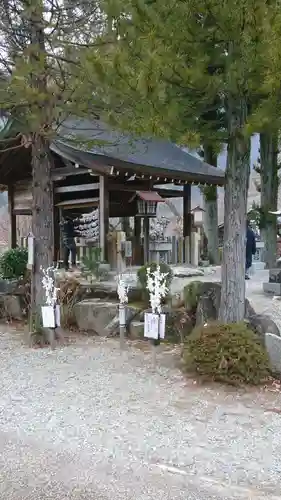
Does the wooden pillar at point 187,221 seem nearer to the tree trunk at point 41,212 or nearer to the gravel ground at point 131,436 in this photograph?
the tree trunk at point 41,212

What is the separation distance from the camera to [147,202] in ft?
36.1

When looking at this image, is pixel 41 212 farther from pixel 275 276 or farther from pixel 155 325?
pixel 275 276

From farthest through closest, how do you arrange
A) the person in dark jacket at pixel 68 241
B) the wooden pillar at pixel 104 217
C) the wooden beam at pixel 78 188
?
the person in dark jacket at pixel 68 241
the wooden beam at pixel 78 188
the wooden pillar at pixel 104 217

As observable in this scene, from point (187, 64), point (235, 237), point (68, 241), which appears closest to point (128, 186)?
point (68, 241)

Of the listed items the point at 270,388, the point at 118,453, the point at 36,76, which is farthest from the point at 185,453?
the point at 36,76

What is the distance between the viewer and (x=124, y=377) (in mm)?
5094

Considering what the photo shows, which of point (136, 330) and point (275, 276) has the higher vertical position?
point (275, 276)

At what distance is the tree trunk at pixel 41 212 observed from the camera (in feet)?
22.6

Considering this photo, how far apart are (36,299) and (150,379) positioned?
265 centimetres

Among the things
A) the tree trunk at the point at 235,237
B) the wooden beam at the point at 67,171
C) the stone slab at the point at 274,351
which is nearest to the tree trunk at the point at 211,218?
the wooden beam at the point at 67,171

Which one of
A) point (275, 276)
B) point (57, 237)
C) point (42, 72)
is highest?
point (42, 72)

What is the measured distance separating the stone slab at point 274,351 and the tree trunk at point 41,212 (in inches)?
136

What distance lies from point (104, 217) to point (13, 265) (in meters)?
2.18

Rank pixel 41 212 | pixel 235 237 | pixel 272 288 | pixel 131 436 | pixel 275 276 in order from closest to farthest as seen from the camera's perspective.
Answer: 1. pixel 131 436
2. pixel 235 237
3. pixel 41 212
4. pixel 272 288
5. pixel 275 276
